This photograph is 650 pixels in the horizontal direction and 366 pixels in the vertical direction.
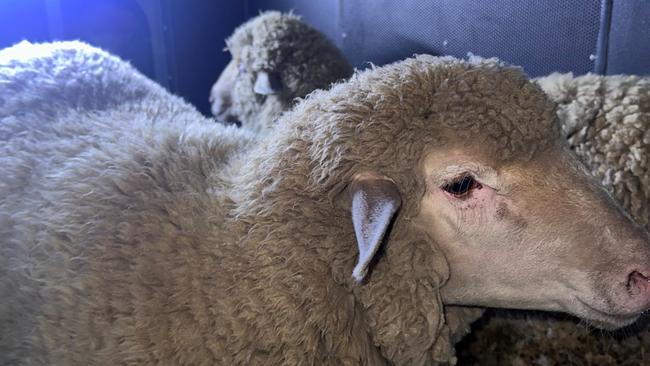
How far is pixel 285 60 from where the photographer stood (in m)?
3.94

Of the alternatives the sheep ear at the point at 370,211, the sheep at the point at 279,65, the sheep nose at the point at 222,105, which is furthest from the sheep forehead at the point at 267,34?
the sheep ear at the point at 370,211

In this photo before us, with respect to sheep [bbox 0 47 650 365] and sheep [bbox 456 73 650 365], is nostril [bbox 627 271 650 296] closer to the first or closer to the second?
sheep [bbox 0 47 650 365]

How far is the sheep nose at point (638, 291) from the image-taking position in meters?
1.72

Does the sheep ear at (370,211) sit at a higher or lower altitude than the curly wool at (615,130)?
higher

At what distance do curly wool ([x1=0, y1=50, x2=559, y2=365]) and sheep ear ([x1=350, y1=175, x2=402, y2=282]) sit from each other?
0.06 metres

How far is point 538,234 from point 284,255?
0.73 m

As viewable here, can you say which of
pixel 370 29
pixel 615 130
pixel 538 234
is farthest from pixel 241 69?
pixel 538 234

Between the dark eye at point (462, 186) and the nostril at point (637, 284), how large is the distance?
1.57ft

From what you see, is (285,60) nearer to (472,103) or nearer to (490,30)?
(490,30)

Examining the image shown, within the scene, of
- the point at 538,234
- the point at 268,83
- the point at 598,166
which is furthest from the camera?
the point at 268,83

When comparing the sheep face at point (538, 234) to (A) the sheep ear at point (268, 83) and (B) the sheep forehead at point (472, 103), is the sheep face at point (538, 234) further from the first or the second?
(A) the sheep ear at point (268, 83)

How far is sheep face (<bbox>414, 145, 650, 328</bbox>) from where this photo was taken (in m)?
1.73

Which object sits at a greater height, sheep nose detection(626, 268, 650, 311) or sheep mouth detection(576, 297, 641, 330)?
sheep nose detection(626, 268, 650, 311)

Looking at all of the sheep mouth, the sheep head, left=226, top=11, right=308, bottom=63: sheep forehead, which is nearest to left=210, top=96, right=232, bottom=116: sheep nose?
left=226, top=11, right=308, bottom=63: sheep forehead
